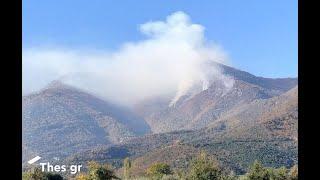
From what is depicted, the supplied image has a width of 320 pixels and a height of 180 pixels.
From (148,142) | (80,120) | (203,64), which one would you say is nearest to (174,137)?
(148,142)

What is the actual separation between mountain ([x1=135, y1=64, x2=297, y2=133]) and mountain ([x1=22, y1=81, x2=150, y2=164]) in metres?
3.36

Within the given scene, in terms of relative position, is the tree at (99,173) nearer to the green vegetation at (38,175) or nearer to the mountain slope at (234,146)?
the green vegetation at (38,175)

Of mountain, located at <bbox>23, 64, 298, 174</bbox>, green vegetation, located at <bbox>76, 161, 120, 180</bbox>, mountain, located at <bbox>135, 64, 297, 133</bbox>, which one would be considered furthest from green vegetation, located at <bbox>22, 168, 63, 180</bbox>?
mountain, located at <bbox>135, 64, 297, 133</bbox>

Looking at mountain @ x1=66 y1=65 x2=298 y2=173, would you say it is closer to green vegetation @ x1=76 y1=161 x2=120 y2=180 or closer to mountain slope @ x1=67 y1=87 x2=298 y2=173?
mountain slope @ x1=67 y1=87 x2=298 y2=173

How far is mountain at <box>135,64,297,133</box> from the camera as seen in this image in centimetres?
5047

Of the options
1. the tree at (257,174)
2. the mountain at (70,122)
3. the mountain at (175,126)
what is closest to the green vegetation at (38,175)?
the mountain at (175,126)

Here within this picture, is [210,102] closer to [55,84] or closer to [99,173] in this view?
[55,84]

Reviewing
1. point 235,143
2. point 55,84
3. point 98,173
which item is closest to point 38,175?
point 98,173

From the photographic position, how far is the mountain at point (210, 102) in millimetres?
50469

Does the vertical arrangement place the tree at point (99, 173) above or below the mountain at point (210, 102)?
below

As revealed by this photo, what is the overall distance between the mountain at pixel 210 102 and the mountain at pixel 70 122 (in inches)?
132

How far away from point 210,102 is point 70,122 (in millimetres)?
19639

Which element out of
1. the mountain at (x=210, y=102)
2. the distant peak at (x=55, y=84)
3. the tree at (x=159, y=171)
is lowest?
the tree at (x=159, y=171)

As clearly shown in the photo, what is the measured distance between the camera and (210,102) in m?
59.9
